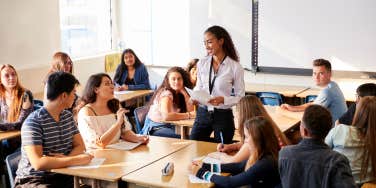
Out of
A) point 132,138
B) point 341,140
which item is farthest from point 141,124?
point 341,140

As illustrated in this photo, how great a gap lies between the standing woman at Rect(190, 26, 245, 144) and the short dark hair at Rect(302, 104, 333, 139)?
159 centimetres

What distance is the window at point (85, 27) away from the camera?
8.28 metres

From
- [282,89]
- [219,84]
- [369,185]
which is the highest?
[219,84]

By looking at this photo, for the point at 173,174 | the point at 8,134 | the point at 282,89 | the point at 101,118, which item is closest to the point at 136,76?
the point at 282,89

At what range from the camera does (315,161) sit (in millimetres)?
2820

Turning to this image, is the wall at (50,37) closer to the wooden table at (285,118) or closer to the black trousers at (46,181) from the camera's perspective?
the wooden table at (285,118)

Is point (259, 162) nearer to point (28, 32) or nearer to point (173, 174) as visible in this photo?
point (173, 174)

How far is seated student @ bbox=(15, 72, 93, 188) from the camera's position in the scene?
3441 millimetres

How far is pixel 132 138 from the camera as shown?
4.37 metres

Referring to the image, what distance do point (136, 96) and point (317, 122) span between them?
468 centimetres

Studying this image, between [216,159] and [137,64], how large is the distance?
4178 millimetres

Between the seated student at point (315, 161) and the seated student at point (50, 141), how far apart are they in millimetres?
1581

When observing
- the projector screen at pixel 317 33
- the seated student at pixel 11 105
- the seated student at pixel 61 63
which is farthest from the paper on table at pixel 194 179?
the projector screen at pixel 317 33

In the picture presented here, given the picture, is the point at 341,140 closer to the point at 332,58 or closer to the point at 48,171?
the point at 48,171
